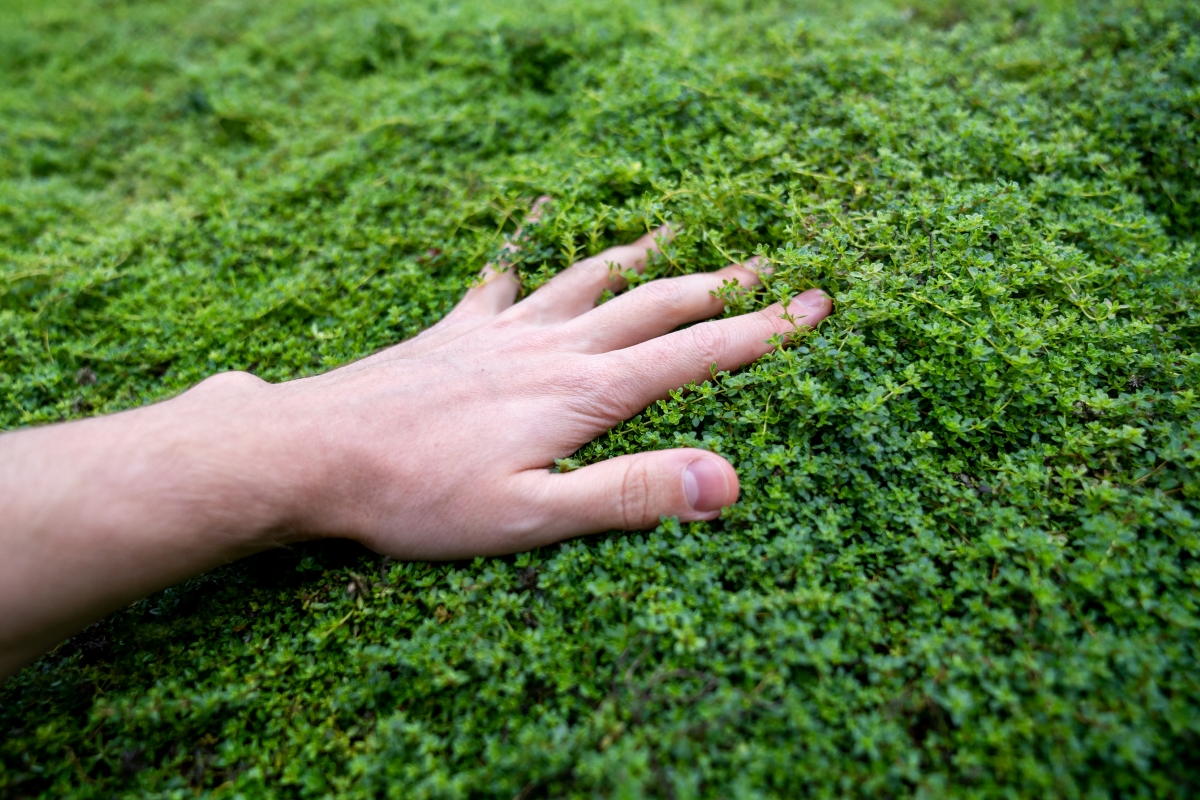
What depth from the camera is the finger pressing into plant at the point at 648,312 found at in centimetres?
267

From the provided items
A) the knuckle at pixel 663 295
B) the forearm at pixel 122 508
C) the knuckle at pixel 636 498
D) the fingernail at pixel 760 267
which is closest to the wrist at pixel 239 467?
the forearm at pixel 122 508

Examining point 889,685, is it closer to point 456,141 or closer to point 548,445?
point 548,445

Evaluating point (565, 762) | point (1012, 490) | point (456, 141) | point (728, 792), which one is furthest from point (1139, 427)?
point (456, 141)

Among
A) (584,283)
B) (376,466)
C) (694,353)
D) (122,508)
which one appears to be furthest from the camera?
(584,283)

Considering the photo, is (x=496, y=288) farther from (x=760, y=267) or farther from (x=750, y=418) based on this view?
(x=750, y=418)

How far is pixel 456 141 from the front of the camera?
3.70 meters

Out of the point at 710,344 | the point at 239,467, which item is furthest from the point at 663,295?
the point at 239,467

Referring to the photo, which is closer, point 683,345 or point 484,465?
point 484,465

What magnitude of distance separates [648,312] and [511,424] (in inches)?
26.9

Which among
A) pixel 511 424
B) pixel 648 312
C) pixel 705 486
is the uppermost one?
pixel 648 312

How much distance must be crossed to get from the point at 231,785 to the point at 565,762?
928mm

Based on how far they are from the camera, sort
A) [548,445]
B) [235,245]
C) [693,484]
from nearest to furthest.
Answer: [693,484] < [548,445] < [235,245]

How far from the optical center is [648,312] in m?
2.67

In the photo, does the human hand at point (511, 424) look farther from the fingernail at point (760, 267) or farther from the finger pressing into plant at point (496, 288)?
the finger pressing into plant at point (496, 288)
